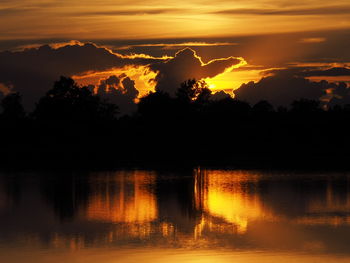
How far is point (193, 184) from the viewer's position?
53281mm

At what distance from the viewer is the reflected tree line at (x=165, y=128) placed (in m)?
107

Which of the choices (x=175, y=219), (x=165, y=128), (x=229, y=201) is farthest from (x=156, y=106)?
(x=175, y=219)

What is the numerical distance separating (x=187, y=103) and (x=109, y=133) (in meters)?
15.6

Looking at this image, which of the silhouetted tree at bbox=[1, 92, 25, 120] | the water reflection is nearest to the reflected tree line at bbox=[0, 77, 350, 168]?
the silhouetted tree at bbox=[1, 92, 25, 120]

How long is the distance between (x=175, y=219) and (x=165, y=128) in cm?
8293

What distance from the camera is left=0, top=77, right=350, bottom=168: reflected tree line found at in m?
107

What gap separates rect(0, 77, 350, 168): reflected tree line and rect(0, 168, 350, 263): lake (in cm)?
4620

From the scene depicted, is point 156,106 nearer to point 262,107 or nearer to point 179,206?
point 262,107

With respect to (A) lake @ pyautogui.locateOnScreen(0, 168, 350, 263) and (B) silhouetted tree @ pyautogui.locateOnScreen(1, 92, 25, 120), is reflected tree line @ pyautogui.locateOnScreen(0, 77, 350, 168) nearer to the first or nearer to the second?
(B) silhouetted tree @ pyautogui.locateOnScreen(1, 92, 25, 120)

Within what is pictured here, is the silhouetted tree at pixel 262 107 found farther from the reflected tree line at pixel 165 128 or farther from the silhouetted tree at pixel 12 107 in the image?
the silhouetted tree at pixel 12 107

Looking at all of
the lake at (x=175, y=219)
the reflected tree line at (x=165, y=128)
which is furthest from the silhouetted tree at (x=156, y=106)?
the lake at (x=175, y=219)

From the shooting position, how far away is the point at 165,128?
117938 mm

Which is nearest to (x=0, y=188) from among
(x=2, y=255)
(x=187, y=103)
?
(x=2, y=255)

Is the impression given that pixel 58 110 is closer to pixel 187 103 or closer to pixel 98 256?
pixel 187 103
